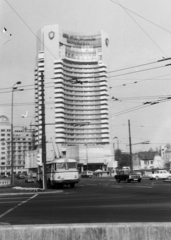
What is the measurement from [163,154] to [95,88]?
125 ft

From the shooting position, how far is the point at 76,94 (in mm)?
139000

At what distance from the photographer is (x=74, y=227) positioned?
542cm

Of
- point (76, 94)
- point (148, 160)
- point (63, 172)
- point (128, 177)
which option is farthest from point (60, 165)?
point (76, 94)

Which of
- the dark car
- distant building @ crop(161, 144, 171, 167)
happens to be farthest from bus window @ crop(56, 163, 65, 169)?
distant building @ crop(161, 144, 171, 167)

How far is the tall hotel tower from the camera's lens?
128 metres

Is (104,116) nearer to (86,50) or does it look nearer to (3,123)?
(86,50)

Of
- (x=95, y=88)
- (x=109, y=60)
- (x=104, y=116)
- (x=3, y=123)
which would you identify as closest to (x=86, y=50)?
(x=109, y=60)

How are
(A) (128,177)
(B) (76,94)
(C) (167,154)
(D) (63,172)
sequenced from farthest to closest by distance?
(B) (76,94)
(C) (167,154)
(A) (128,177)
(D) (63,172)

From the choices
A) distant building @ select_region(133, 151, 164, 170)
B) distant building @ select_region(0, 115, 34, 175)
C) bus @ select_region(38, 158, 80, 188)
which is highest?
distant building @ select_region(0, 115, 34, 175)

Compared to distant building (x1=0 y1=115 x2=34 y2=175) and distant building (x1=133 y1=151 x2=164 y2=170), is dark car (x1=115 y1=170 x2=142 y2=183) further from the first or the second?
distant building (x1=0 y1=115 x2=34 y2=175)

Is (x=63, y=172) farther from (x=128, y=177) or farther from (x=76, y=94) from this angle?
(x=76, y=94)

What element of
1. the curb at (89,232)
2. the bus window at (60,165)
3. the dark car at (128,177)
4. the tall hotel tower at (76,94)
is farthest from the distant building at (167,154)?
the curb at (89,232)

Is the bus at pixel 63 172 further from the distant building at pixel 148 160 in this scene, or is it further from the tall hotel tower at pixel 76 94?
the distant building at pixel 148 160

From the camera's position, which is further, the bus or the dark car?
the dark car
